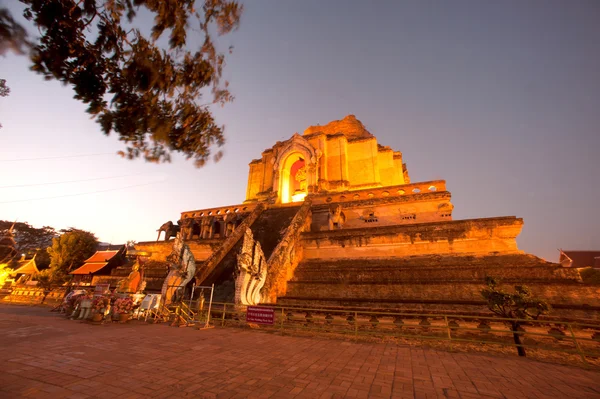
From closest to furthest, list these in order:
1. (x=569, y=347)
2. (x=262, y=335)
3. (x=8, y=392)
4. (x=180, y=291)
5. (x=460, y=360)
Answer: (x=8, y=392), (x=460, y=360), (x=569, y=347), (x=262, y=335), (x=180, y=291)

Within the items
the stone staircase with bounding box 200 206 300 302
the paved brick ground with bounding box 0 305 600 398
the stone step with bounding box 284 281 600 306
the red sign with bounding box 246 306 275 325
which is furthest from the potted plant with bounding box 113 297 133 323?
the stone step with bounding box 284 281 600 306

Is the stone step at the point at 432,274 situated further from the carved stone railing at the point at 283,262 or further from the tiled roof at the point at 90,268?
the tiled roof at the point at 90,268

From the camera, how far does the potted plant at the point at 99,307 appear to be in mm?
9172

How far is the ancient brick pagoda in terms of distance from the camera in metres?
8.66

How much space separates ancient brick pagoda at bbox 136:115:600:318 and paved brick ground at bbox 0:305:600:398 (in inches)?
122

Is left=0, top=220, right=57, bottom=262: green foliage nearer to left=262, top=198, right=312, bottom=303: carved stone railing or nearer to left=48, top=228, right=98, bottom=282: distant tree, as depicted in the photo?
left=48, top=228, right=98, bottom=282: distant tree

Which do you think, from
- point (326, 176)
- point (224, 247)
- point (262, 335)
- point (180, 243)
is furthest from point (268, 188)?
point (262, 335)

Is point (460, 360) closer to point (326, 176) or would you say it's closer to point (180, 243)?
point (180, 243)

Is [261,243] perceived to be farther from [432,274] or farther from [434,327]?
[434,327]

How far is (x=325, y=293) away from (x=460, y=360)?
553 centimetres

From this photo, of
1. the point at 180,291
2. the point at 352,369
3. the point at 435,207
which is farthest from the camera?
the point at 435,207

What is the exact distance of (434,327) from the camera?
6.95 meters

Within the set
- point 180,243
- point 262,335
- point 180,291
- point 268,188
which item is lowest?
point 262,335

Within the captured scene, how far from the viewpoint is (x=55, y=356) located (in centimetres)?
491
